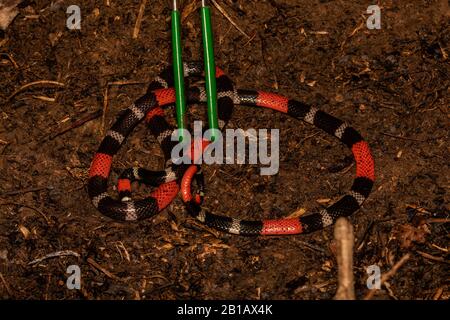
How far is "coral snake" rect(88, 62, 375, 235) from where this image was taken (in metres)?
5.54

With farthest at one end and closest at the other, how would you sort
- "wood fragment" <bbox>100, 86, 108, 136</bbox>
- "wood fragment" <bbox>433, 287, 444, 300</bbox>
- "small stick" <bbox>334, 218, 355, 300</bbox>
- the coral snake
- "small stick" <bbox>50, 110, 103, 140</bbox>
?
"wood fragment" <bbox>100, 86, 108, 136</bbox> < "small stick" <bbox>50, 110, 103, 140</bbox> < the coral snake < "wood fragment" <bbox>433, 287, 444, 300</bbox> < "small stick" <bbox>334, 218, 355, 300</bbox>

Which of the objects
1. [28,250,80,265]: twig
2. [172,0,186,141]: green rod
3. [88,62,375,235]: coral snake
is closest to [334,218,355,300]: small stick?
[88,62,375,235]: coral snake

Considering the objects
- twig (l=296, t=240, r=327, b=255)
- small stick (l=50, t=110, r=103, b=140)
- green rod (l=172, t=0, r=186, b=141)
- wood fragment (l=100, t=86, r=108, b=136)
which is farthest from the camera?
wood fragment (l=100, t=86, r=108, b=136)

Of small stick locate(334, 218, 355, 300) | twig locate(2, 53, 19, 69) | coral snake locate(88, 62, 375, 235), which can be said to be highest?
twig locate(2, 53, 19, 69)

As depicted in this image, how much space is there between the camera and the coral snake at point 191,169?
18.2ft

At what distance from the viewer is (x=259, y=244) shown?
18.1 ft

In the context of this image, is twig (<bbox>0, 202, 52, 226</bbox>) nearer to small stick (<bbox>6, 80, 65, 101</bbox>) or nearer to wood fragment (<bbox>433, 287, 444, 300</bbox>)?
small stick (<bbox>6, 80, 65, 101</bbox>)

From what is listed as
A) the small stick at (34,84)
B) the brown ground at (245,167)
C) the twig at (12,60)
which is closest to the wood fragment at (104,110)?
the brown ground at (245,167)

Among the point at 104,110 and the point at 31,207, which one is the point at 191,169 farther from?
the point at 31,207

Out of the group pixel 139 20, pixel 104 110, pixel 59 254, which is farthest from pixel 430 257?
pixel 139 20

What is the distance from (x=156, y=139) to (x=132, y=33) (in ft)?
4.76

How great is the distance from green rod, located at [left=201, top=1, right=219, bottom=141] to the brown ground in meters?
1.03

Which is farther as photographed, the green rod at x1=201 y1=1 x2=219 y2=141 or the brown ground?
the brown ground
